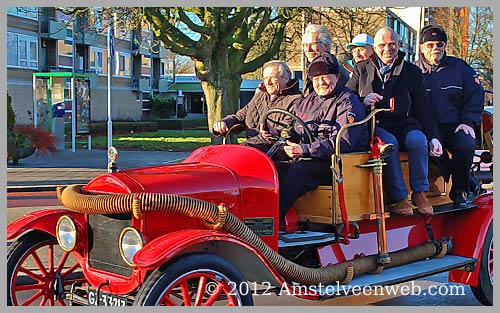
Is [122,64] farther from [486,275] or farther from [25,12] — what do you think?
[486,275]

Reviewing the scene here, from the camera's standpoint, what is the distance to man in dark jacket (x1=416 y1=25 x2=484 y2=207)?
6.41 meters

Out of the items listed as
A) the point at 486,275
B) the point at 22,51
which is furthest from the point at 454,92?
the point at 22,51

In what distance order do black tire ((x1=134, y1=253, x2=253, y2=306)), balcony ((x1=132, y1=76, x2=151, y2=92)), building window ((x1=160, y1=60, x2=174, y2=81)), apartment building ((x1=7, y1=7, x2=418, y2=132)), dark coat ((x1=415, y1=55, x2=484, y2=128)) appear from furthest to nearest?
1. building window ((x1=160, y1=60, x2=174, y2=81))
2. balcony ((x1=132, y1=76, x2=151, y2=92))
3. apartment building ((x1=7, y1=7, x2=418, y2=132))
4. dark coat ((x1=415, y1=55, x2=484, y2=128))
5. black tire ((x1=134, y1=253, x2=253, y2=306))

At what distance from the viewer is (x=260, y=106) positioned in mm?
6203

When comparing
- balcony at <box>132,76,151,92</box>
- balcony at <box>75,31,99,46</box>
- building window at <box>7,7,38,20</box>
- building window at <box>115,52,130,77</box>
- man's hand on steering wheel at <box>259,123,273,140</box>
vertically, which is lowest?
man's hand on steering wheel at <box>259,123,273,140</box>

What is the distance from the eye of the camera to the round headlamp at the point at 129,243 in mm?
4529

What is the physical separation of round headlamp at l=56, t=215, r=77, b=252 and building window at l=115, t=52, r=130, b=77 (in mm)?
44482

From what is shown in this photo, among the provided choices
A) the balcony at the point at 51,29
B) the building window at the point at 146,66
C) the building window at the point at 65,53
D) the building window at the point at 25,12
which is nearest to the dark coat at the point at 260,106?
the building window at the point at 25,12

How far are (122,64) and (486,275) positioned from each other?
148ft

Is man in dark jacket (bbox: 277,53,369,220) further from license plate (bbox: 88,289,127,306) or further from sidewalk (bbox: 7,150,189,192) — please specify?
sidewalk (bbox: 7,150,189,192)

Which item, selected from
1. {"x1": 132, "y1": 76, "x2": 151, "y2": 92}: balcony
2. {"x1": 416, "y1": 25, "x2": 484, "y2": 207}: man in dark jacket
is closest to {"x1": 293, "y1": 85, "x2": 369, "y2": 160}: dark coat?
{"x1": 416, "y1": 25, "x2": 484, "y2": 207}: man in dark jacket

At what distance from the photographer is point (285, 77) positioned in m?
6.01

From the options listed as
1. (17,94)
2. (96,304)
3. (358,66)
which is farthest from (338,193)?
(17,94)

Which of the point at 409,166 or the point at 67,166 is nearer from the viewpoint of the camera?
the point at 409,166
